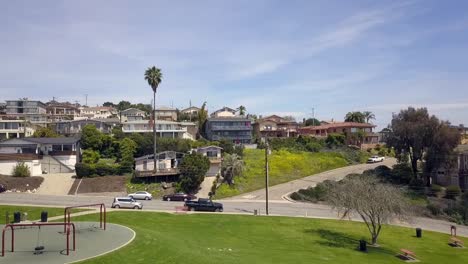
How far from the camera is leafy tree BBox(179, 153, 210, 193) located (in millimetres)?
71856

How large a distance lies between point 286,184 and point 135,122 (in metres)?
49.8

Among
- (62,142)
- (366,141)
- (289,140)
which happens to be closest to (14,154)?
(62,142)

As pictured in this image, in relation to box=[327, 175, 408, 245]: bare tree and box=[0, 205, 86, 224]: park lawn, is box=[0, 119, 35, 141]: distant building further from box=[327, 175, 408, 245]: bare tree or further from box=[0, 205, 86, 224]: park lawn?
box=[327, 175, 408, 245]: bare tree

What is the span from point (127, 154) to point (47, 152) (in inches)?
635

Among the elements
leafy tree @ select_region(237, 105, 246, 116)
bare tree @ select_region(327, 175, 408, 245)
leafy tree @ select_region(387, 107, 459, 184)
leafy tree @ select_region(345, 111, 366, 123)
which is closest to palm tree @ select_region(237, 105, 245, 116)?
leafy tree @ select_region(237, 105, 246, 116)

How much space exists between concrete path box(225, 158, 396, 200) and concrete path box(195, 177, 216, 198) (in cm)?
454

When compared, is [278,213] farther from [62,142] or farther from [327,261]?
[62,142]

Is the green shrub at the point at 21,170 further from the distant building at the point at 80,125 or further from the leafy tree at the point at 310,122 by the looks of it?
the leafy tree at the point at 310,122

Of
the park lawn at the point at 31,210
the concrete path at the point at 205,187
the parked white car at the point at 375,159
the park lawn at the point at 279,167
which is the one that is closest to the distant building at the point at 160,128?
the park lawn at the point at 279,167

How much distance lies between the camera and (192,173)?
7181 centimetres

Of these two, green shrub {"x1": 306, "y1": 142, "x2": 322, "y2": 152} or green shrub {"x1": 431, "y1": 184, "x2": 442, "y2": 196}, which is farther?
green shrub {"x1": 306, "y1": 142, "x2": 322, "y2": 152}

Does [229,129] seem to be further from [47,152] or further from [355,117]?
[355,117]

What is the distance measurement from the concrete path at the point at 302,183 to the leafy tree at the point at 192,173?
21.2 feet

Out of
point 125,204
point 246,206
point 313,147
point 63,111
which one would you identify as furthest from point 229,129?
point 63,111
